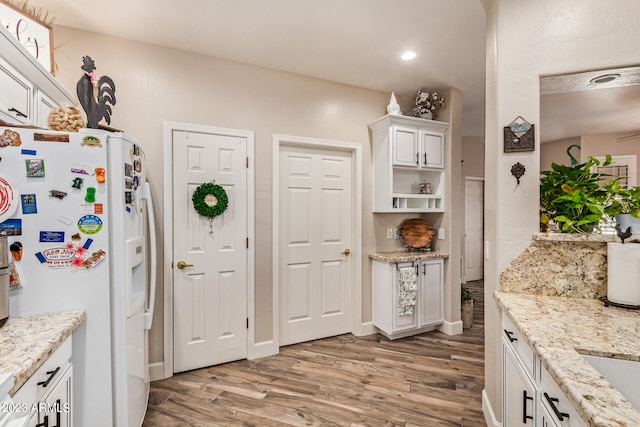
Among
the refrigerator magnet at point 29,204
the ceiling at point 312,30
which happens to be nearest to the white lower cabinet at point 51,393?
the refrigerator magnet at point 29,204

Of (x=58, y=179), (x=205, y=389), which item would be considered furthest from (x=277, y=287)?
(x=58, y=179)

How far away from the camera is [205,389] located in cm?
229

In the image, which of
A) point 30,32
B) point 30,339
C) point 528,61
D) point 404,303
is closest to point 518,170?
point 528,61

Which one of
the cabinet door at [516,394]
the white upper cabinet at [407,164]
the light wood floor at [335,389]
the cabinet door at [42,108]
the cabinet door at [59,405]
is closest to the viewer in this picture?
the cabinet door at [59,405]

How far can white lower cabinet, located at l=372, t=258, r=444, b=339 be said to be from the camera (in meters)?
3.05

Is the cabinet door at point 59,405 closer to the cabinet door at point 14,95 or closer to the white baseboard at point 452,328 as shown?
the cabinet door at point 14,95

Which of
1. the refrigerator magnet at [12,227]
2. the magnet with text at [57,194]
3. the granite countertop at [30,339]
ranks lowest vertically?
the granite countertop at [30,339]

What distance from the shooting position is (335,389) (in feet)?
7.50

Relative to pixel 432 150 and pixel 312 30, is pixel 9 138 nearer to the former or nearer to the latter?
pixel 312 30

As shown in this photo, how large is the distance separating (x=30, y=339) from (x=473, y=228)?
19.7 feet

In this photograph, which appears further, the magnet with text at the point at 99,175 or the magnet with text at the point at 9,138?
the magnet with text at the point at 99,175

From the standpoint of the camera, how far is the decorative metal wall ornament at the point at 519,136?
1.62m

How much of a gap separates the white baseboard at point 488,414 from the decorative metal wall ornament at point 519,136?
1.59m

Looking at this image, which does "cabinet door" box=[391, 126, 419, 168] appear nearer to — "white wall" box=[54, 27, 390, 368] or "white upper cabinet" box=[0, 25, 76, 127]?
"white wall" box=[54, 27, 390, 368]
